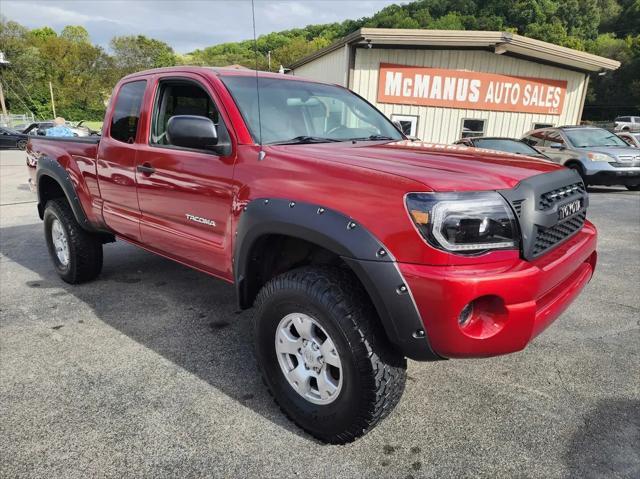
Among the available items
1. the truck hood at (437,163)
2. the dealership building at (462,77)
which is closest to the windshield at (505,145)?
the dealership building at (462,77)

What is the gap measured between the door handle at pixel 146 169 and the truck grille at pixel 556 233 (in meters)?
2.37

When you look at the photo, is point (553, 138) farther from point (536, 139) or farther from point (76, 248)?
point (76, 248)

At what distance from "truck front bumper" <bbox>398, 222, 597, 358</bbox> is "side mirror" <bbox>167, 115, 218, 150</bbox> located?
51.6 inches

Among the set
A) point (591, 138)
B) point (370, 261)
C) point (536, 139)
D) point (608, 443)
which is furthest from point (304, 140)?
point (536, 139)

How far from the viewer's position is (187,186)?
2.80 meters

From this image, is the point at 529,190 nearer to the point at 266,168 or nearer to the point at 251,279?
the point at 266,168

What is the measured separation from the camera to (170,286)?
14.2ft

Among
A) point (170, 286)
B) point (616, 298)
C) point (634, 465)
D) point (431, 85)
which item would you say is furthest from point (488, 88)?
point (634, 465)

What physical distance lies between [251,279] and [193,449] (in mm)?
881

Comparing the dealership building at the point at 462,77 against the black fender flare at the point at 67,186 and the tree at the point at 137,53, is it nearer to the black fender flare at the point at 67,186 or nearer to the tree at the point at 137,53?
the black fender flare at the point at 67,186

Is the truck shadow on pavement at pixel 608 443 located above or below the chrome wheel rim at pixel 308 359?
below

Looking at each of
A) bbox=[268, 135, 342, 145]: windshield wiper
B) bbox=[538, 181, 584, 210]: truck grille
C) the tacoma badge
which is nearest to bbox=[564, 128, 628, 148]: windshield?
bbox=[538, 181, 584, 210]: truck grille

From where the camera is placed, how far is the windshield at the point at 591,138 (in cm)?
1059

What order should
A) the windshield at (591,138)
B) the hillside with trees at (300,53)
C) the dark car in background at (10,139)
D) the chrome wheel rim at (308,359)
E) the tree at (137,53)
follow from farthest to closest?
the tree at (137,53) → the hillside with trees at (300,53) → the dark car in background at (10,139) → the windshield at (591,138) → the chrome wheel rim at (308,359)
